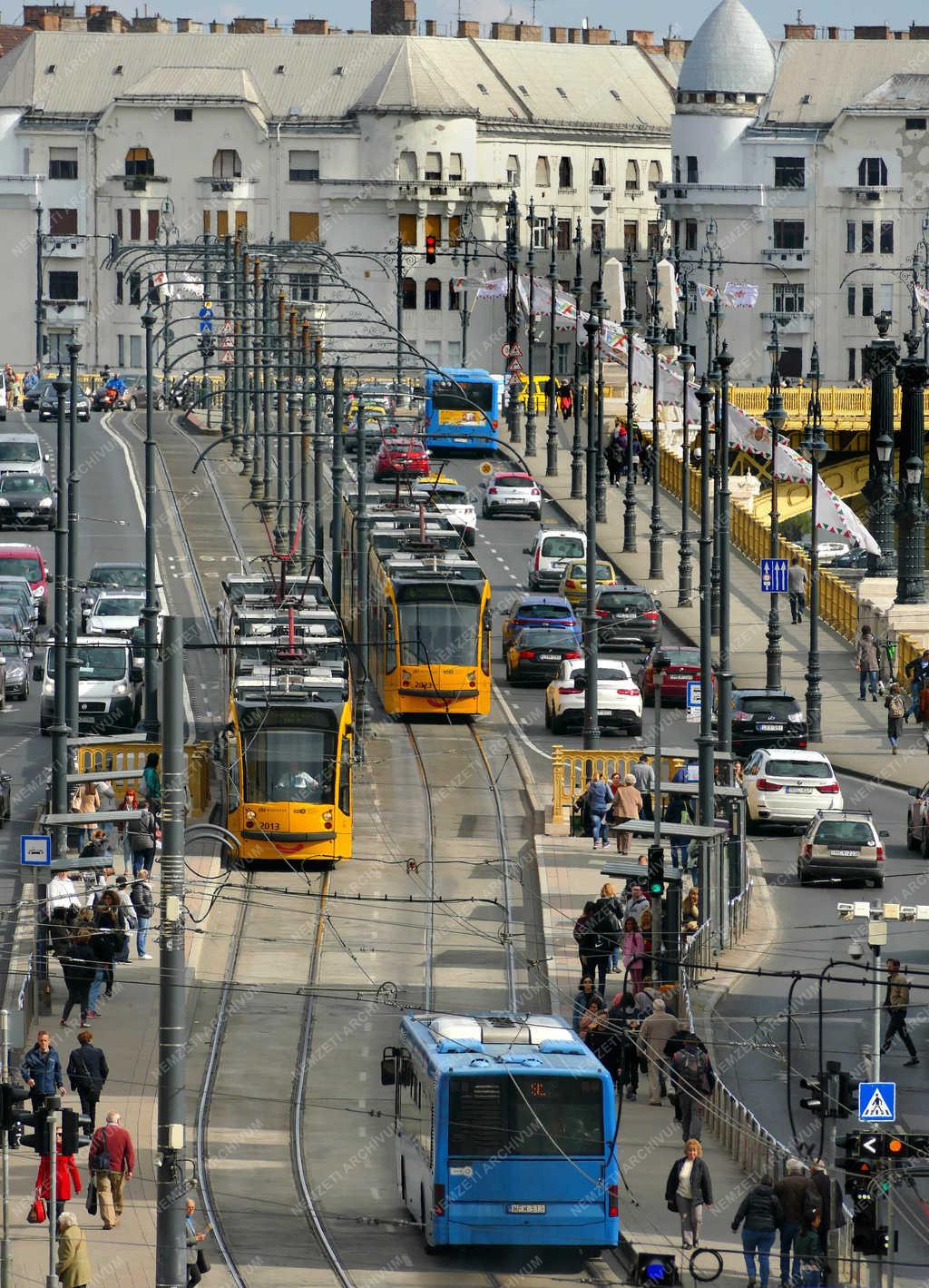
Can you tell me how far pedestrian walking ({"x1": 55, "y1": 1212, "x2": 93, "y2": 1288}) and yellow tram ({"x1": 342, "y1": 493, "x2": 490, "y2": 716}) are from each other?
1044 inches

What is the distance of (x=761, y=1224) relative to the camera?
2798cm

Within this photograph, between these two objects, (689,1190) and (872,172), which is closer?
(689,1190)

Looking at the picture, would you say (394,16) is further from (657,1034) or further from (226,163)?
(657,1034)

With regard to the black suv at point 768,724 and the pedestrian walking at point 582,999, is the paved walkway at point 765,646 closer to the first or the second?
the black suv at point 768,724

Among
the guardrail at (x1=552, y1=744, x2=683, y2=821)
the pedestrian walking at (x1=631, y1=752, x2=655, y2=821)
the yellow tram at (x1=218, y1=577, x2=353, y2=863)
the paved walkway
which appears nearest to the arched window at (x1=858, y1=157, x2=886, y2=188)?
the paved walkway

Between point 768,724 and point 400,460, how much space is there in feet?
78.1

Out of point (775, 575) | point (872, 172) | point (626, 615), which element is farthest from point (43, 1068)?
point (872, 172)

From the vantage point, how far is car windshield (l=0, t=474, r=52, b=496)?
80894 millimetres

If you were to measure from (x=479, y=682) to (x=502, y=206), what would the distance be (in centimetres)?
10296

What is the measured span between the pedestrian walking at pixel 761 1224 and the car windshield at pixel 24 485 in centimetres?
5530

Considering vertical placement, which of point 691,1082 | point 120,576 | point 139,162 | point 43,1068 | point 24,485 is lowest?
point 691,1082

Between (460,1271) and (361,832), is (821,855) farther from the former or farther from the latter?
(460,1271)

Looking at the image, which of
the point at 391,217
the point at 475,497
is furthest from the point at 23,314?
the point at 475,497

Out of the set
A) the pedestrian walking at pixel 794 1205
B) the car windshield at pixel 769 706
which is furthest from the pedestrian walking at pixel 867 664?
the pedestrian walking at pixel 794 1205
